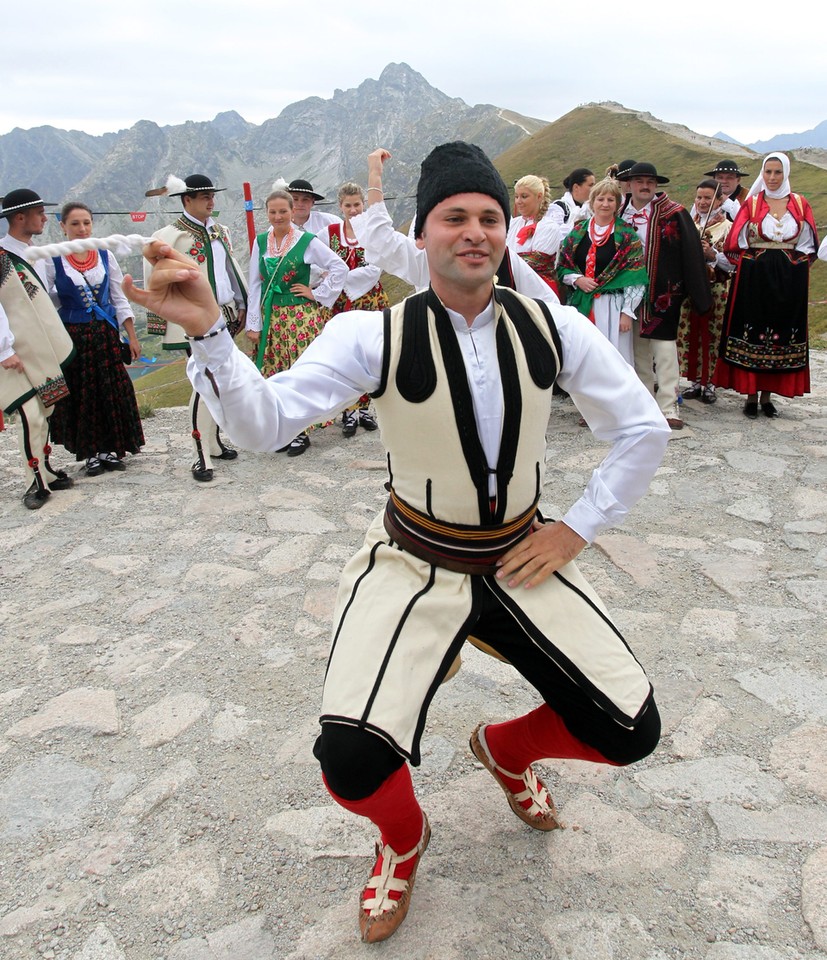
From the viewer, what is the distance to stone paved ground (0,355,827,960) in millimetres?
2072

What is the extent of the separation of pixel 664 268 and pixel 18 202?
→ 192 inches

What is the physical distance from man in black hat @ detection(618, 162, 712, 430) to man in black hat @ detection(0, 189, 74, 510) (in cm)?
453

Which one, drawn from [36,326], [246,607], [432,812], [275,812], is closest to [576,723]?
[432,812]

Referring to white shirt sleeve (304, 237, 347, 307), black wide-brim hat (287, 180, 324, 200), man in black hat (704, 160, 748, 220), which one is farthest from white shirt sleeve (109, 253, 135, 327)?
man in black hat (704, 160, 748, 220)

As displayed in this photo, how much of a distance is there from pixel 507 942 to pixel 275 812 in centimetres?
86

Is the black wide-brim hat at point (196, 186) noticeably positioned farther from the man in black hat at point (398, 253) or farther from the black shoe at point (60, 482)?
the black shoe at point (60, 482)

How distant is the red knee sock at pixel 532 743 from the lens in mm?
2158

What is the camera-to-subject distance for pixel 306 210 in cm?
674

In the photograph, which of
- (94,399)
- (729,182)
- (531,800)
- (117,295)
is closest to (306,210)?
(117,295)

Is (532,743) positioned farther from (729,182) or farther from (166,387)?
(166,387)

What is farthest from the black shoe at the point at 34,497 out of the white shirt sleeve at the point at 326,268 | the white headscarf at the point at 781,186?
the white headscarf at the point at 781,186

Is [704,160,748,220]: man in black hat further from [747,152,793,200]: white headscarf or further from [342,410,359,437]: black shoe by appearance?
[342,410,359,437]: black shoe

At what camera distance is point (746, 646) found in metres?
3.33

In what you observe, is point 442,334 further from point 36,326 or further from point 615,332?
point 615,332
